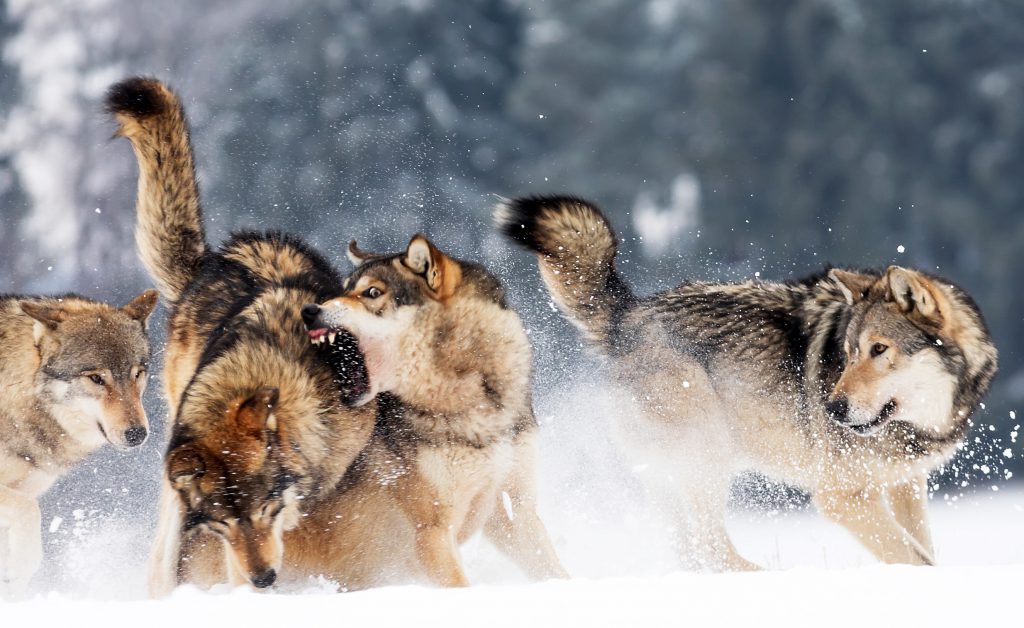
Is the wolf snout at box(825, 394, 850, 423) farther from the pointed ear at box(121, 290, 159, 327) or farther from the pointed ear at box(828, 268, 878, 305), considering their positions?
the pointed ear at box(121, 290, 159, 327)

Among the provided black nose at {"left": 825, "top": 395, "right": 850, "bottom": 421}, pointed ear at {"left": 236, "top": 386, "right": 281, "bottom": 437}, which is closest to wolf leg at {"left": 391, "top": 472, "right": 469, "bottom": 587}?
pointed ear at {"left": 236, "top": 386, "right": 281, "bottom": 437}

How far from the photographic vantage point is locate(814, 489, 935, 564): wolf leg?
501cm

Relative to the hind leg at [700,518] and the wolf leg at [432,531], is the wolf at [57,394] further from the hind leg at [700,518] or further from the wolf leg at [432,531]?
the hind leg at [700,518]

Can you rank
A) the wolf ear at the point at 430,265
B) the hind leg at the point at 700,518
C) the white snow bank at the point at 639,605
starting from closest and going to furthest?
the white snow bank at the point at 639,605 → the wolf ear at the point at 430,265 → the hind leg at the point at 700,518

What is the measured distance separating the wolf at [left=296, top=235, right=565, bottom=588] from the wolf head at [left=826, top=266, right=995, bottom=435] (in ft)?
5.13

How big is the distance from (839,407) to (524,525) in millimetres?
1559

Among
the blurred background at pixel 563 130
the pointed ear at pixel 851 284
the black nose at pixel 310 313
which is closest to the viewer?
the black nose at pixel 310 313

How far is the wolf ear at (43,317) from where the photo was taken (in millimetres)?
5445

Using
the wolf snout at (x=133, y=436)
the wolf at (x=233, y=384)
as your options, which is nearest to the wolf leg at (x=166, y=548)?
the wolf at (x=233, y=384)

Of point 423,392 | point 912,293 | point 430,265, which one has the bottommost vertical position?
point 423,392

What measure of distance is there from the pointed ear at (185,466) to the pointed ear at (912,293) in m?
3.10

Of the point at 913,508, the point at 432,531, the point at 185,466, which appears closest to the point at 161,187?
the point at 185,466

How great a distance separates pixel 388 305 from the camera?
15.0ft

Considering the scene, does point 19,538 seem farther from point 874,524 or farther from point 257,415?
point 874,524
